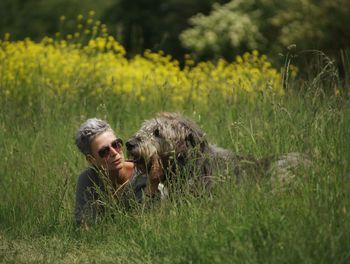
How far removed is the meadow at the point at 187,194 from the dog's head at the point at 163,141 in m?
0.38

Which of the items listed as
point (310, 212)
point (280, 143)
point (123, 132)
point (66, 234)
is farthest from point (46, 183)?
point (310, 212)

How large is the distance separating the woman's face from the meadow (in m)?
0.45

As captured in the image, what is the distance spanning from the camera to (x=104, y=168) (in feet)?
22.0

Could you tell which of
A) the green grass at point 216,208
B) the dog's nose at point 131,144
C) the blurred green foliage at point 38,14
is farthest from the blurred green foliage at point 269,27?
the dog's nose at point 131,144

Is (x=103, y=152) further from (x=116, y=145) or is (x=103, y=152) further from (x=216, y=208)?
(x=216, y=208)

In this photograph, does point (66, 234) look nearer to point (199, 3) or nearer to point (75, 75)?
point (75, 75)

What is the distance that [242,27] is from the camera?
1434cm

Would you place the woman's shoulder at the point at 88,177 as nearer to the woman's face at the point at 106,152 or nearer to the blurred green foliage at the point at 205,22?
the woman's face at the point at 106,152

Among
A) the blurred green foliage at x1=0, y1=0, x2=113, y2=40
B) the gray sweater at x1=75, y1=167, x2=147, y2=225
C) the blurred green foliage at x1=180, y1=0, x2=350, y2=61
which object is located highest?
the blurred green foliage at x1=0, y1=0, x2=113, y2=40

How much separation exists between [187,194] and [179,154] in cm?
40

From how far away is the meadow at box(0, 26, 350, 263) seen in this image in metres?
5.31

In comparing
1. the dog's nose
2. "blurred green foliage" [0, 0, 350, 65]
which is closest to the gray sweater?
the dog's nose

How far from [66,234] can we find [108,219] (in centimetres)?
42

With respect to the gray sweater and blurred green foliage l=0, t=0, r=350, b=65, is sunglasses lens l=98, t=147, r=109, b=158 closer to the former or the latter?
the gray sweater
